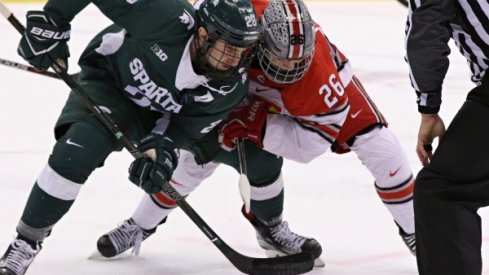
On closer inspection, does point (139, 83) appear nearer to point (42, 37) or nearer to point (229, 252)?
point (42, 37)

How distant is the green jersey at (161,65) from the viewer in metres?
2.91

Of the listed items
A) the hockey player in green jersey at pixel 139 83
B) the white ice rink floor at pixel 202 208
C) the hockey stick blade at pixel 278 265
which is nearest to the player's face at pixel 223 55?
the hockey player in green jersey at pixel 139 83

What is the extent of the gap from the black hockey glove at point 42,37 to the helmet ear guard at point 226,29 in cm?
35

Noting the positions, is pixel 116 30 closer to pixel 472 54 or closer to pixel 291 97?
pixel 291 97

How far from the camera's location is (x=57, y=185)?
2756 millimetres

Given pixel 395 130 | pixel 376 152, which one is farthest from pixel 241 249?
pixel 395 130

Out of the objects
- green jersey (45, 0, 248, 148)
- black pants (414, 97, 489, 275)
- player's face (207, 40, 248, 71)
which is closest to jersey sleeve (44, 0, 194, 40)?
green jersey (45, 0, 248, 148)

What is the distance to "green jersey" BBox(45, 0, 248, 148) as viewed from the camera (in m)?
2.91

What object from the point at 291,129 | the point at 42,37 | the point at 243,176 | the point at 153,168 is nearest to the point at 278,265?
the point at 243,176

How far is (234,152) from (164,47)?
0.43 meters

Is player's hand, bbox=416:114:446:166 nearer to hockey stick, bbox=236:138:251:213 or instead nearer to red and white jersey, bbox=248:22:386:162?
red and white jersey, bbox=248:22:386:162

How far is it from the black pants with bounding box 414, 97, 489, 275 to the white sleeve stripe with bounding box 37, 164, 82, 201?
0.89m

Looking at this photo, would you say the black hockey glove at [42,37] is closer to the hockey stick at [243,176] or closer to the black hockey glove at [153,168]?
the black hockey glove at [153,168]

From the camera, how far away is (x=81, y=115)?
2885mm
